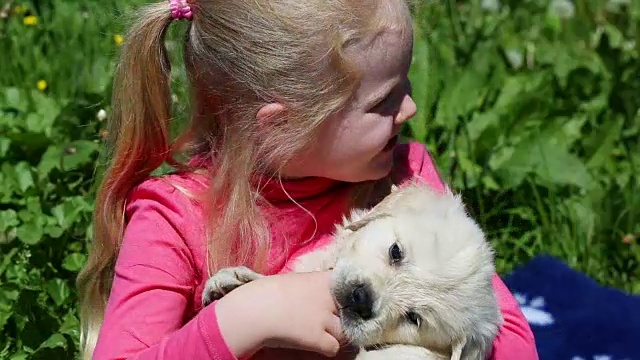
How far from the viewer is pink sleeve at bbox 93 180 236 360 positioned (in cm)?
242

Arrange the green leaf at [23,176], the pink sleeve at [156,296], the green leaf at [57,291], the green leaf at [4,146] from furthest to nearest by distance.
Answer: the green leaf at [4,146]
the green leaf at [23,176]
the green leaf at [57,291]
the pink sleeve at [156,296]

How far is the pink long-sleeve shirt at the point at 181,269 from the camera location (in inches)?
97.3

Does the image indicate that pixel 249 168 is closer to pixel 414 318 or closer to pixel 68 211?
pixel 414 318

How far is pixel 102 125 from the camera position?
13.3ft

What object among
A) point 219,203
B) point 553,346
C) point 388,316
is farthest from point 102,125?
point 388,316

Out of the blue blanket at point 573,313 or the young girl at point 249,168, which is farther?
the blue blanket at point 573,313

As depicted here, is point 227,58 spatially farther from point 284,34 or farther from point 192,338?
point 192,338

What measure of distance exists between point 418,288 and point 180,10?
908 mm

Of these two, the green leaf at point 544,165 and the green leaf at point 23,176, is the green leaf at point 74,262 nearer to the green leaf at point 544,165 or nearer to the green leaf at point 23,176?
the green leaf at point 23,176

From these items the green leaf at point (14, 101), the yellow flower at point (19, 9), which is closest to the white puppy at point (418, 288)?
the green leaf at point (14, 101)

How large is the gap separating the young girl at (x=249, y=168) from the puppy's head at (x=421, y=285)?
0.30 ft

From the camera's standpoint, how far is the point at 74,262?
342cm

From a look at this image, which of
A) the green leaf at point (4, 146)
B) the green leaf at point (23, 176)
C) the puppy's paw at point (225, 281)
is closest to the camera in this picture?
the puppy's paw at point (225, 281)

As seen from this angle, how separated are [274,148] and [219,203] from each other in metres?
0.20
